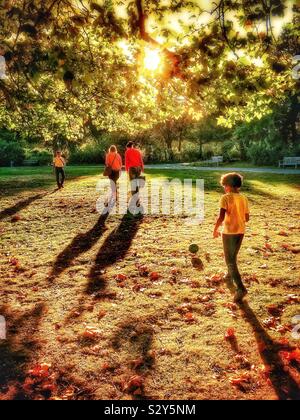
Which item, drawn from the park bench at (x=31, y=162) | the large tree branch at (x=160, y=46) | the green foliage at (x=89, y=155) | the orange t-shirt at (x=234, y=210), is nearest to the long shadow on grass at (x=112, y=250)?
the orange t-shirt at (x=234, y=210)

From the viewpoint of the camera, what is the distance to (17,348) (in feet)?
15.1

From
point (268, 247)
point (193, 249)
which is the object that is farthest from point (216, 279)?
point (268, 247)

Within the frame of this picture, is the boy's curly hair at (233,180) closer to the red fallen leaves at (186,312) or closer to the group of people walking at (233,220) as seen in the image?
the group of people walking at (233,220)

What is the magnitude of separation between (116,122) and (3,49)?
7.76 m

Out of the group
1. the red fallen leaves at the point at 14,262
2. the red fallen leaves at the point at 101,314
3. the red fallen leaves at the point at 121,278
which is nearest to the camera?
the red fallen leaves at the point at 101,314

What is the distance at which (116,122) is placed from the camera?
14945mm

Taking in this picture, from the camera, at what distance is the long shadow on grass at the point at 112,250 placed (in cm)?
656

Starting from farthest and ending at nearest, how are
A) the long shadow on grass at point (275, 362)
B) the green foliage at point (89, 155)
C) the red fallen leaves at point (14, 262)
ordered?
the green foliage at point (89, 155)
the red fallen leaves at point (14, 262)
the long shadow on grass at point (275, 362)

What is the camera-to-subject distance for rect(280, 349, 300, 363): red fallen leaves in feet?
13.8

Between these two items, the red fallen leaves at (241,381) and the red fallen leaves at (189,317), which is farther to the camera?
the red fallen leaves at (189,317)

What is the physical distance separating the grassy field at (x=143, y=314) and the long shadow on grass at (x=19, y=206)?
1894 millimetres

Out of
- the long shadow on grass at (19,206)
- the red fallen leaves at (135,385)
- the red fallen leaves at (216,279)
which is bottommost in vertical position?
the red fallen leaves at (135,385)

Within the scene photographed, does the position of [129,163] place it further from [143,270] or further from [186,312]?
[186,312]

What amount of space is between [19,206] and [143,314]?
379 inches
